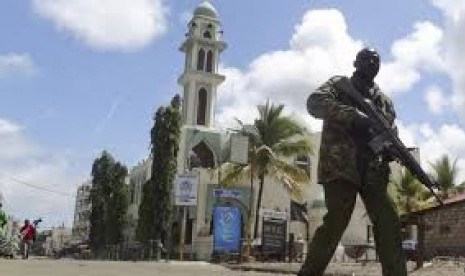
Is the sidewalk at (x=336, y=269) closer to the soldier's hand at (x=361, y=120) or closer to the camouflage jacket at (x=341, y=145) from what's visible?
the camouflage jacket at (x=341, y=145)

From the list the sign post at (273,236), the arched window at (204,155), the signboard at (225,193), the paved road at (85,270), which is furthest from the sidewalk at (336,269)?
the arched window at (204,155)

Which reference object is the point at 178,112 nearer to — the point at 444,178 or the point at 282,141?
the point at 282,141

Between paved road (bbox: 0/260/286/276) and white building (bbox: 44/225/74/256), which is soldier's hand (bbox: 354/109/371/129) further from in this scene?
white building (bbox: 44/225/74/256)

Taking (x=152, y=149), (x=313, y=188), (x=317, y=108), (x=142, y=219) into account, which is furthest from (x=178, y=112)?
(x=317, y=108)

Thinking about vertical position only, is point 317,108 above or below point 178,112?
below

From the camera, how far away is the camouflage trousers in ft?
18.0

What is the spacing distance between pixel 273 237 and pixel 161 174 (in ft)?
54.6

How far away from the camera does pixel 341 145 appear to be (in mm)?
5473

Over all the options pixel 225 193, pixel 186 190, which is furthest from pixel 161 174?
pixel 186 190

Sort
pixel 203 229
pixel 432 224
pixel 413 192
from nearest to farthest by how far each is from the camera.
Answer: pixel 432 224 → pixel 413 192 → pixel 203 229

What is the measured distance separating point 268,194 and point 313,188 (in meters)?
4.34

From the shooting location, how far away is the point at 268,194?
50.0 m

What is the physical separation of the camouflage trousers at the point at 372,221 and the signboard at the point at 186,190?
32549 mm

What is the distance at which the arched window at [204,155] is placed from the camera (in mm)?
53656
